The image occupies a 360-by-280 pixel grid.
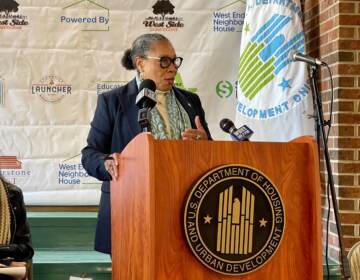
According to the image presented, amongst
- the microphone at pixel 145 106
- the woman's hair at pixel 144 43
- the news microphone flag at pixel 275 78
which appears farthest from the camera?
the news microphone flag at pixel 275 78

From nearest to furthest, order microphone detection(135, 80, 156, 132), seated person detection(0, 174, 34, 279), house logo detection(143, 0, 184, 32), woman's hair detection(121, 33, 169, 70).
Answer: microphone detection(135, 80, 156, 132)
seated person detection(0, 174, 34, 279)
woman's hair detection(121, 33, 169, 70)
house logo detection(143, 0, 184, 32)

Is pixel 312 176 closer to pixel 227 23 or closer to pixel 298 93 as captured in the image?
pixel 298 93

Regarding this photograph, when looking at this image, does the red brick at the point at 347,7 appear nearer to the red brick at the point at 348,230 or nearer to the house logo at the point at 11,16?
the red brick at the point at 348,230

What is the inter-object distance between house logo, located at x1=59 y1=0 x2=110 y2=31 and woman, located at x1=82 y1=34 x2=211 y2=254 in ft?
4.46

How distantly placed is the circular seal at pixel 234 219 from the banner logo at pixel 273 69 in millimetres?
1777

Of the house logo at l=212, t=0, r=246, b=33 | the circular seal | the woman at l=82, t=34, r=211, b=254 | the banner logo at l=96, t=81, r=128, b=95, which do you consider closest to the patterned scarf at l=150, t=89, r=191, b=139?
the woman at l=82, t=34, r=211, b=254

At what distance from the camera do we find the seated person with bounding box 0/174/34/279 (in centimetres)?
195

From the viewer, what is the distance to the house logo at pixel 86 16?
343 centimetres

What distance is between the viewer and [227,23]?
3.51 metres

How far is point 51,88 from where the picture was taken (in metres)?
3.42

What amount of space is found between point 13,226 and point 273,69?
5.79 ft

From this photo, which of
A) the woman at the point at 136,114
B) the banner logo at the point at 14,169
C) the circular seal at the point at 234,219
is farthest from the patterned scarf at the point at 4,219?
the banner logo at the point at 14,169

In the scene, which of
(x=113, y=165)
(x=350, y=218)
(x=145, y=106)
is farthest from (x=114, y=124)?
(x=350, y=218)

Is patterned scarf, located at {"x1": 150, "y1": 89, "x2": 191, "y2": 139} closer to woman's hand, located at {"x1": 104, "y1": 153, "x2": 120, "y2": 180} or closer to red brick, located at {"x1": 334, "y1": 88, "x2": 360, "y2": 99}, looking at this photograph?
woman's hand, located at {"x1": 104, "y1": 153, "x2": 120, "y2": 180}
